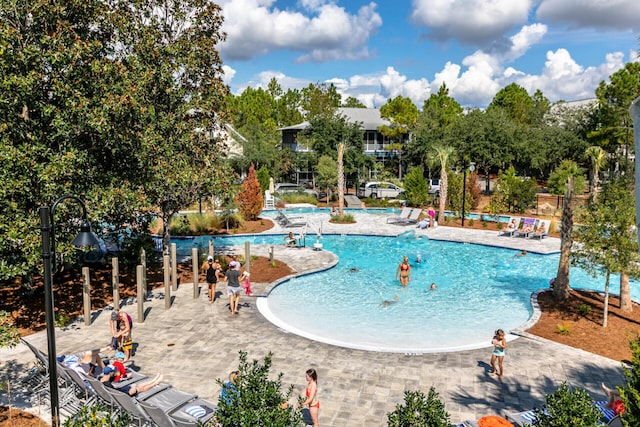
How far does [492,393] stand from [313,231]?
20.3 metres

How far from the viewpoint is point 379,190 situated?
44.8 metres

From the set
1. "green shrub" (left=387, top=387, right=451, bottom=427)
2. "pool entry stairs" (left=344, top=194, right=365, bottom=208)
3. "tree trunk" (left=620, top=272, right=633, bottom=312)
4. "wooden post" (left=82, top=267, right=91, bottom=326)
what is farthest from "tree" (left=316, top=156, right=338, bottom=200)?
"green shrub" (left=387, top=387, right=451, bottom=427)

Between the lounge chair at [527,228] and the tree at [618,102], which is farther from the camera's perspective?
the tree at [618,102]

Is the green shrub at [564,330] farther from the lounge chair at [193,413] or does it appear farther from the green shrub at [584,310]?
the lounge chair at [193,413]

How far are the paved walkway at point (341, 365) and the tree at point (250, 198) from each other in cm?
1674

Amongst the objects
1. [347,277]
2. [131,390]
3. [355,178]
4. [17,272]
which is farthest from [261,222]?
[131,390]

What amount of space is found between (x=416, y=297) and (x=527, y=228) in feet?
42.4

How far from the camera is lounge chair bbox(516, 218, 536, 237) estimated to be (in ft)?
89.1

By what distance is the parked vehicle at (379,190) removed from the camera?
44.4 metres

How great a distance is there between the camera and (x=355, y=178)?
4678 cm

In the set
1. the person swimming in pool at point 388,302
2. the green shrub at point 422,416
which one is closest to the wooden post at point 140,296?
the person swimming in pool at point 388,302

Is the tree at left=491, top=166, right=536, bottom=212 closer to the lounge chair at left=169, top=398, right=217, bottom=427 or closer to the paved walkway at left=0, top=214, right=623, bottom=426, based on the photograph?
the paved walkway at left=0, top=214, right=623, bottom=426

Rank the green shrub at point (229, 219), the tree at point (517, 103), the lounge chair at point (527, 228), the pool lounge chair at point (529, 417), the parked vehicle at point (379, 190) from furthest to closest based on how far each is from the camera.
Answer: the tree at point (517, 103) < the parked vehicle at point (379, 190) < the green shrub at point (229, 219) < the lounge chair at point (527, 228) < the pool lounge chair at point (529, 417)

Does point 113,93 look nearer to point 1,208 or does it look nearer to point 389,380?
point 1,208
